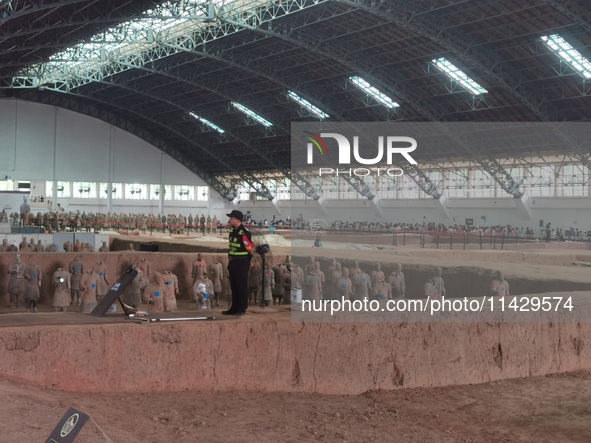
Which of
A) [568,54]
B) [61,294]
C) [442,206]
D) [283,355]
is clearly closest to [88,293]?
[61,294]

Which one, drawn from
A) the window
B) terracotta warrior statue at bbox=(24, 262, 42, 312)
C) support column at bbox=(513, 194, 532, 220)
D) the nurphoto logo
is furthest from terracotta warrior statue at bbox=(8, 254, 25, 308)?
the window

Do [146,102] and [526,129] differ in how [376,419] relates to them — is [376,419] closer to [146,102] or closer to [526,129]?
[526,129]

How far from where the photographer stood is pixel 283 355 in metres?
8.04

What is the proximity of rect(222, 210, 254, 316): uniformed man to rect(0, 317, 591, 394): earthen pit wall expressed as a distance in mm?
411

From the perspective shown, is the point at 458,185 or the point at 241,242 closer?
the point at 241,242

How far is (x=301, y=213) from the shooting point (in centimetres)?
930

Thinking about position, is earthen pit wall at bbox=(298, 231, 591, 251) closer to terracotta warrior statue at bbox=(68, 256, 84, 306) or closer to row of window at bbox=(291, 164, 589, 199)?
row of window at bbox=(291, 164, 589, 199)

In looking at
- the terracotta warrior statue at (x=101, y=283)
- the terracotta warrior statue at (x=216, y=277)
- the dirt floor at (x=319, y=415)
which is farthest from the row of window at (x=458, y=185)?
the terracotta warrior statue at (x=101, y=283)

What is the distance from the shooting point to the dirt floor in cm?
576

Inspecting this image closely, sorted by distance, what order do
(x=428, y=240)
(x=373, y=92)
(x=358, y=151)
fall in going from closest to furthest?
1. (x=358, y=151)
2. (x=428, y=240)
3. (x=373, y=92)

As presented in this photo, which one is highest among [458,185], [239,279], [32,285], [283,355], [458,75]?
[458,75]

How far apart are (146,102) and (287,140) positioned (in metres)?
10.9

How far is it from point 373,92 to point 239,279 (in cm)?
2744

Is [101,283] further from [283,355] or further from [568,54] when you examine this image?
[568,54]
